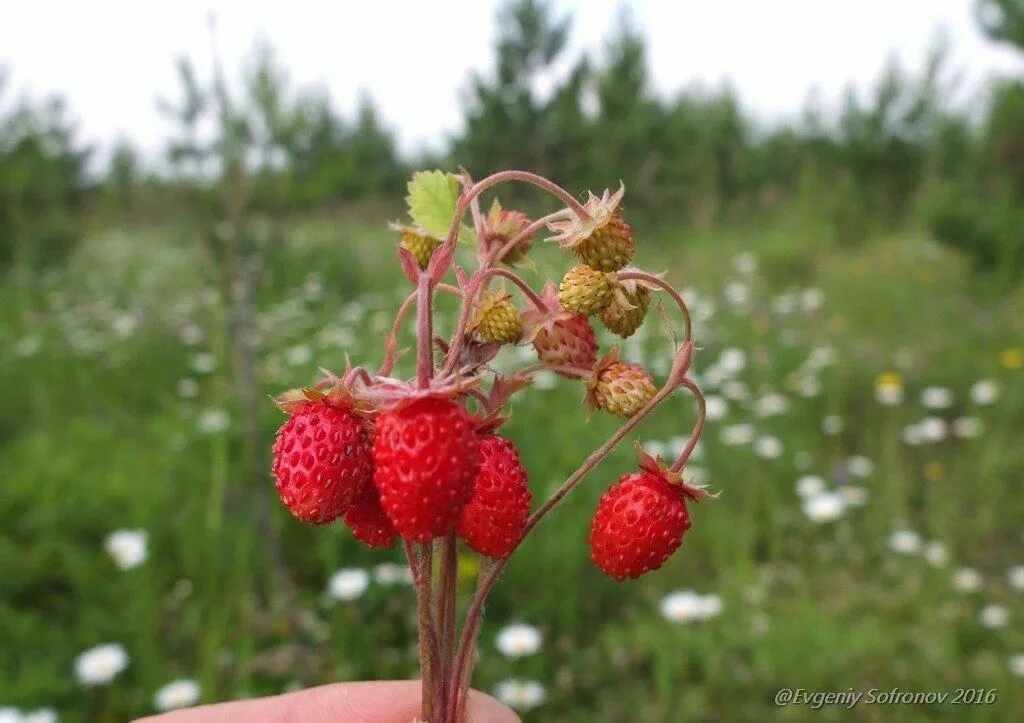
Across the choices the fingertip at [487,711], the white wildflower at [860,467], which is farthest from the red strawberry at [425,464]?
the white wildflower at [860,467]

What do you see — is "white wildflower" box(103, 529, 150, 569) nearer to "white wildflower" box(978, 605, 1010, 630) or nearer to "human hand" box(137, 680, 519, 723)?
"human hand" box(137, 680, 519, 723)

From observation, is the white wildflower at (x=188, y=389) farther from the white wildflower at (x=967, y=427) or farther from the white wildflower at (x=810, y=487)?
the white wildflower at (x=967, y=427)

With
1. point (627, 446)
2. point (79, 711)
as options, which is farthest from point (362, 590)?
point (627, 446)

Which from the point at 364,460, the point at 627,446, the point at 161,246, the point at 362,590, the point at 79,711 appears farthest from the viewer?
the point at 161,246

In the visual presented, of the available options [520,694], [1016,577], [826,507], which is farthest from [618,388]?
[1016,577]

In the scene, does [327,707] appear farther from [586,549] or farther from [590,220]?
[586,549]

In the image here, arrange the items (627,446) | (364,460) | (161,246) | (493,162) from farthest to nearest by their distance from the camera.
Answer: (161,246) → (493,162) → (627,446) → (364,460)

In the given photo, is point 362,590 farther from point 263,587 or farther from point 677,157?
point 677,157
